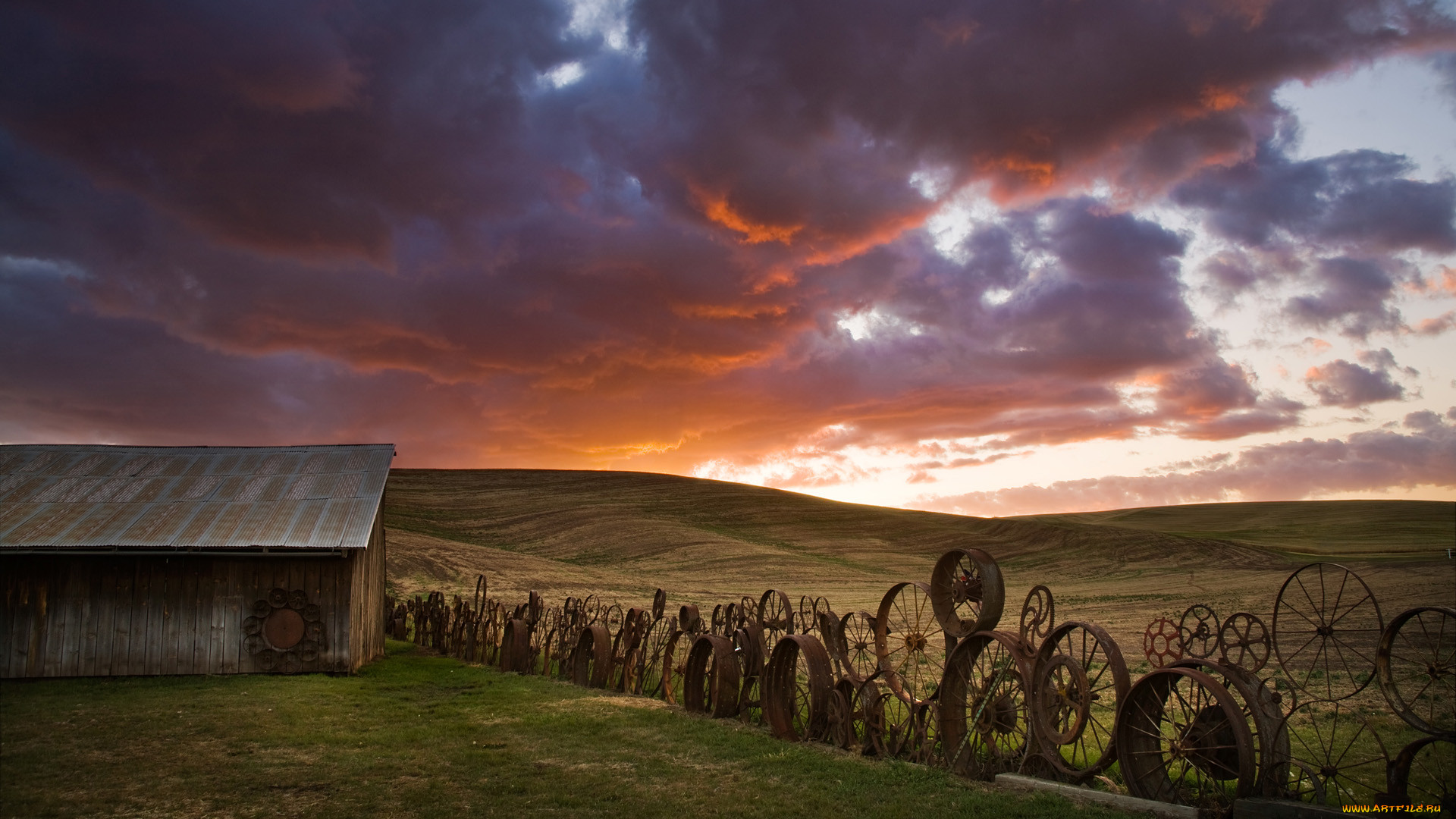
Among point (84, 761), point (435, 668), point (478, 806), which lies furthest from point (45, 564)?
point (478, 806)

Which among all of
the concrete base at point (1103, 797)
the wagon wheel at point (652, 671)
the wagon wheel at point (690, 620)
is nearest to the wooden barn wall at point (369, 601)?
the wagon wheel at point (652, 671)

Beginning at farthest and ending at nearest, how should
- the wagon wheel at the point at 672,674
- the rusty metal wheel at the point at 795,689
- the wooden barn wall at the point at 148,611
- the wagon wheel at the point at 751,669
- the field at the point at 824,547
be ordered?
1. the field at the point at 824,547
2. the wooden barn wall at the point at 148,611
3. the wagon wheel at the point at 672,674
4. the wagon wheel at the point at 751,669
5. the rusty metal wheel at the point at 795,689

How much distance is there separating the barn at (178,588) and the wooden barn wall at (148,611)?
2 cm

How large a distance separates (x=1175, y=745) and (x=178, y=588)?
15918 mm

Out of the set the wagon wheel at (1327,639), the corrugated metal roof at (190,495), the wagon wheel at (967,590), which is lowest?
the wagon wheel at (1327,639)

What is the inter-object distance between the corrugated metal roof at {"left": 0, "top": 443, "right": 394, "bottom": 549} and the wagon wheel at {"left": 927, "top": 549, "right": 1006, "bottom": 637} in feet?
34.9

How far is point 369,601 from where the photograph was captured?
685 inches

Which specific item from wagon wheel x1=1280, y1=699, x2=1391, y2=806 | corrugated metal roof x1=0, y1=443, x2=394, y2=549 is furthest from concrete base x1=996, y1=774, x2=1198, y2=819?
corrugated metal roof x1=0, y1=443, x2=394, y2=549

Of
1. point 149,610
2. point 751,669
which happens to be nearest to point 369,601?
point 149,610

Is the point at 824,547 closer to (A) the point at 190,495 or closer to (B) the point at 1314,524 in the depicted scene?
(A) the point at 190,495

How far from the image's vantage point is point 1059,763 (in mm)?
7227

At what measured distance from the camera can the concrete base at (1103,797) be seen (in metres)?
6.18

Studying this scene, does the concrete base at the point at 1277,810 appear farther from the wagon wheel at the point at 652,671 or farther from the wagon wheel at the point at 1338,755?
the wagon wheel at the point at 652,671

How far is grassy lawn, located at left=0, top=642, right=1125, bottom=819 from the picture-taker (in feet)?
24.1
